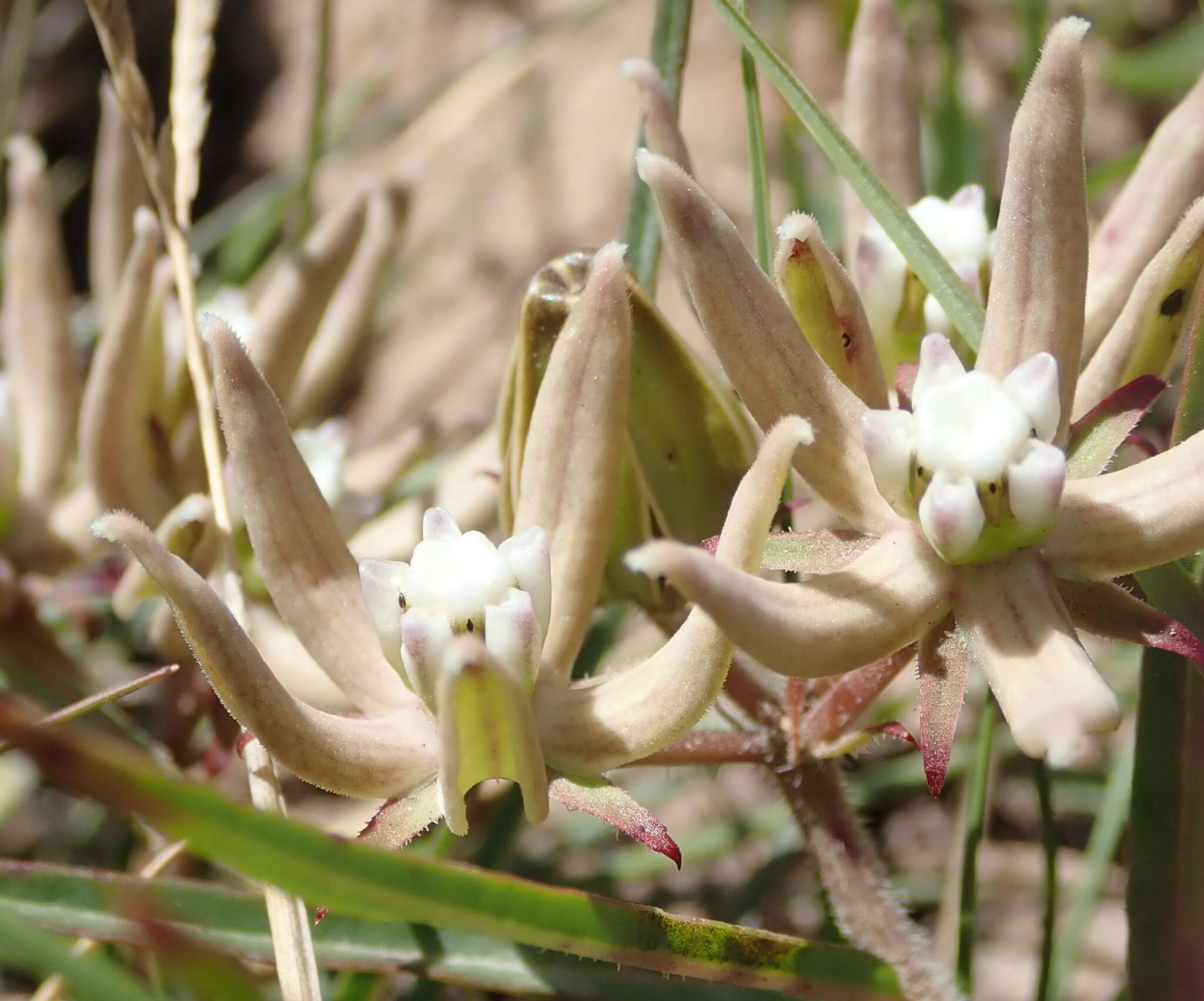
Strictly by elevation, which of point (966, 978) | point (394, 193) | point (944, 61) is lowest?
point (966, 978)

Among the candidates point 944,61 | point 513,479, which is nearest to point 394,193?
point 513,479

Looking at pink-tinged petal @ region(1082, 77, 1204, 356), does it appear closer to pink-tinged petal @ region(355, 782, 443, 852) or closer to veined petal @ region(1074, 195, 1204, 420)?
veined petal @ region(1074, 195, 1204, 420)

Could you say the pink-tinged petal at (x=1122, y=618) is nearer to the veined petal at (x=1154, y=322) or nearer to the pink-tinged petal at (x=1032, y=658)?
the pink-tinged petal at (x=1032, y=658)

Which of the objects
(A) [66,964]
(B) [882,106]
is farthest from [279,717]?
(B) [882,106]

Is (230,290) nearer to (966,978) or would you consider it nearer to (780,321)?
(780,321)

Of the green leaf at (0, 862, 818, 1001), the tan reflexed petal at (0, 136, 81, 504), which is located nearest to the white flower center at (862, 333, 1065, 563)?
the green leaf at (0, 862, 818, 1001)

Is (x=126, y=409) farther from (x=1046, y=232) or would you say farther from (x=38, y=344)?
(x=1046, y=232)
